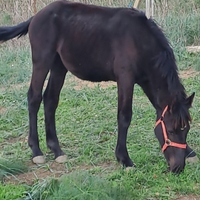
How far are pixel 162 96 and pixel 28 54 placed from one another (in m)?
6.04

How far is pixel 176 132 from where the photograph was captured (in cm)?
330

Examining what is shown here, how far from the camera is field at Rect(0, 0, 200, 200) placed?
2908 millimetres

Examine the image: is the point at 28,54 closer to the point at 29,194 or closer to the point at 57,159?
the point at 57,159

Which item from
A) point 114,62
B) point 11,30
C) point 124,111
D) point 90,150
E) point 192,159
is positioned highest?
point 11,30

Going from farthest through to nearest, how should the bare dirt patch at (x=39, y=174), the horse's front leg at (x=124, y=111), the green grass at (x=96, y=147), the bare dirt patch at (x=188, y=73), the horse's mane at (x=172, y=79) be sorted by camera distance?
the bare dirt patch at (x=188, y=73)
the horse's front leg at (x=124, y=111)
the bare dirt patch at (x=39, y=174)
the horse's mane at (x=172, y=79)
the green grass at (x=96, y=147)

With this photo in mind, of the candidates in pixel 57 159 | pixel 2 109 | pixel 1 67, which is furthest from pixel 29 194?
pixel 1 67

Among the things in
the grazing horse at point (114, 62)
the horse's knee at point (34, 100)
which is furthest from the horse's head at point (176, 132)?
the horse's knee at point (34, 100)

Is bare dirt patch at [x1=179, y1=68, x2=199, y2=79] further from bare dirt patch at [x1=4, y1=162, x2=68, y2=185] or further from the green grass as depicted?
bare dirt patch at [x1=4, y1=162, x2=68, y2=185]

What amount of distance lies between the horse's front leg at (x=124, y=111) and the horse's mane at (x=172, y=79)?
36 centimetres

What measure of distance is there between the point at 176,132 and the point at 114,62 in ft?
3.25

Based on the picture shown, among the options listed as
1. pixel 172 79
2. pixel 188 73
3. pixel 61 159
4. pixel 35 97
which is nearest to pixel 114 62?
pixel 172 79

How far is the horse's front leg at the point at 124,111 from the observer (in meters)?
3.51

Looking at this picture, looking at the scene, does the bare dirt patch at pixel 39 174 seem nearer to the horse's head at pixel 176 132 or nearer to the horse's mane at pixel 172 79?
the horse's head at pixel 176 132

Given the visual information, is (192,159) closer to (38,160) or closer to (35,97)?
(38,160)
